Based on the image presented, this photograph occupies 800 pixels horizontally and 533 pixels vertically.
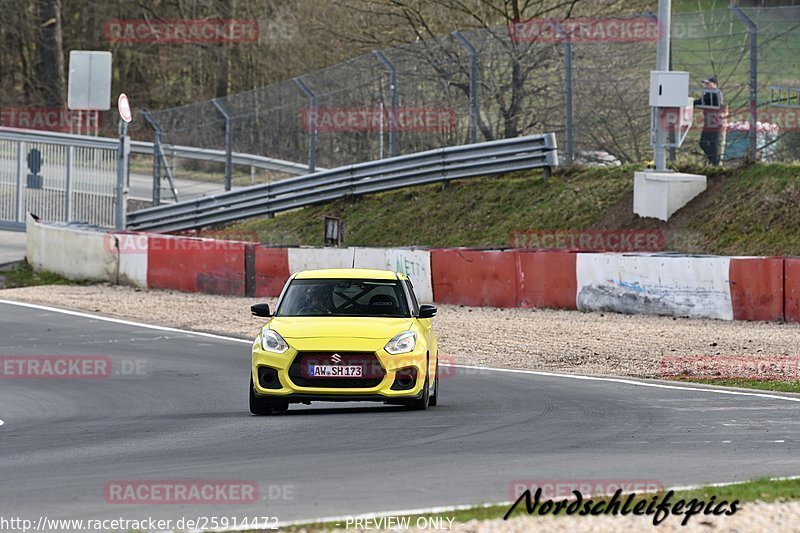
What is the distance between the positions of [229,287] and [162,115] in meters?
9.66

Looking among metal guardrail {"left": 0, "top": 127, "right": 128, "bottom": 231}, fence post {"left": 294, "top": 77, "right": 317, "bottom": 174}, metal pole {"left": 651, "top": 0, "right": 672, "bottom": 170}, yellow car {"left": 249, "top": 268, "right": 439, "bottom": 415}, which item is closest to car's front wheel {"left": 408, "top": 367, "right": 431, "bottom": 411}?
yellow car {"left": 249, "top": 268, "right": 439, "bottom": 415}

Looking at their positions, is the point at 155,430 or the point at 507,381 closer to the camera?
the point at 155,430

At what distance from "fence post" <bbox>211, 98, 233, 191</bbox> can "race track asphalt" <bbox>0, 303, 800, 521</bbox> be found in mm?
16488

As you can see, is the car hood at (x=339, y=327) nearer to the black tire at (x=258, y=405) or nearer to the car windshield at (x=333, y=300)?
the car windshield at (x=333, y=300)

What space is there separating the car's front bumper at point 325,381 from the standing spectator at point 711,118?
13.8 m

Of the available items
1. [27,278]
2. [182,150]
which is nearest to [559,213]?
[27,278]

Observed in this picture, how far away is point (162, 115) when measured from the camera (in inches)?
1320

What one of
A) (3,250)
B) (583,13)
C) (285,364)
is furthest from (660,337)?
(3,250)

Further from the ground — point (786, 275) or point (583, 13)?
point (583, 13)

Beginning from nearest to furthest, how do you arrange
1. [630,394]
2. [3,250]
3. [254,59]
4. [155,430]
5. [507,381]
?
[155,430] → [630,394] → [507,381] → [3,250] → [254,59]

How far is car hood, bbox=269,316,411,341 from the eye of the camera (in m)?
12.1

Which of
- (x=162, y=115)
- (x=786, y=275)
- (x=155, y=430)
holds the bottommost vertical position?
(x=155, y=430)

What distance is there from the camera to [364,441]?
10.5 metres

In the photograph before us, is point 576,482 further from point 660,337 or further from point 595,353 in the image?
point 660,337
